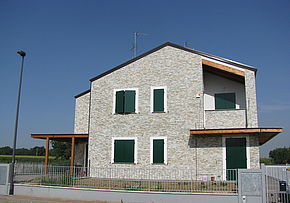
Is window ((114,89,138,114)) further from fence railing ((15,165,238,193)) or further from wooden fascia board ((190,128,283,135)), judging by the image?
wooden fascia board ((190,128,283,135))

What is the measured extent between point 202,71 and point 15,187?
11.6m

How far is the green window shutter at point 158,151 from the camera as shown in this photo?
16.5 metres

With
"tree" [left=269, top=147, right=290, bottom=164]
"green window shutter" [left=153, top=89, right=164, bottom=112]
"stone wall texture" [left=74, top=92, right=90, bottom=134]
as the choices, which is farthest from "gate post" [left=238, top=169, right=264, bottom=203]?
"tree" [left=269, top=147, right=290, bottom=164]

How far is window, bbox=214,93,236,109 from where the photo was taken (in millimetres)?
17016

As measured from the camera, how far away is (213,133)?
15297mm

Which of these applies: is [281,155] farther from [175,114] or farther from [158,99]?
[158,99]

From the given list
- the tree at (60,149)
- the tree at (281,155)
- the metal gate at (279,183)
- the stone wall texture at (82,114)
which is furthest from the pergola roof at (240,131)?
the tree at (281,155)

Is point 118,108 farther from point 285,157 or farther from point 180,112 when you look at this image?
point 285,157

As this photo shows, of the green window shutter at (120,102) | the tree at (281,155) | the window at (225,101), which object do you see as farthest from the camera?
the tree at (281,155)

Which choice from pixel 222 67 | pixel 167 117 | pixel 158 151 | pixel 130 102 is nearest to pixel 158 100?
pixel 167 117

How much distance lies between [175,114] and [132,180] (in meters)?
4.73

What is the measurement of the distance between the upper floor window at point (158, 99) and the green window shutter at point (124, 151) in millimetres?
2435

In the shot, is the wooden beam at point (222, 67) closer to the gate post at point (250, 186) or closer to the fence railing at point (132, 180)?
the fence railing at point (132, 180)

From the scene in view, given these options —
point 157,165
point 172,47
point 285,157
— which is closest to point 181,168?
point 157,165
